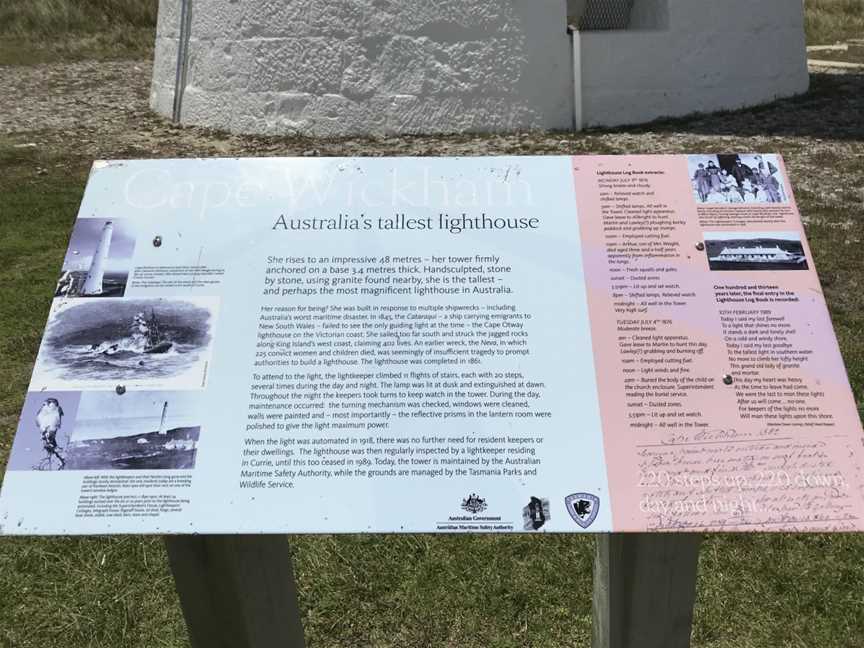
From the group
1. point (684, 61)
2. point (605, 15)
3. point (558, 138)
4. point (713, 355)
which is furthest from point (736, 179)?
point (605, 15)

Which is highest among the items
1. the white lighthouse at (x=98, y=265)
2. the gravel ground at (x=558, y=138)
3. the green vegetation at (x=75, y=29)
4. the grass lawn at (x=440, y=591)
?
the green vegetation at (x=75, y=29)

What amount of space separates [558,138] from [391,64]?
1.70 m

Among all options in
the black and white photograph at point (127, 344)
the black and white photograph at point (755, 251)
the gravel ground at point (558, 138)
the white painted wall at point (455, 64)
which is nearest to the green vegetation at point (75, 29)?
the gravel ground at point (558, 138)

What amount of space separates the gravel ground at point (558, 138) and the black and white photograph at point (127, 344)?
5.39m

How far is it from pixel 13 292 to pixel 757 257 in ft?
14.2

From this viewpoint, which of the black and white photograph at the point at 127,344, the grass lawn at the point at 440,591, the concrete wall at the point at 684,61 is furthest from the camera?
the concrete wall at the point at 684,61

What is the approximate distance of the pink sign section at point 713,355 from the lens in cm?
136

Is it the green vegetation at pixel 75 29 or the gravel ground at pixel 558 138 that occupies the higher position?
the green vegetation at pixel 75 29

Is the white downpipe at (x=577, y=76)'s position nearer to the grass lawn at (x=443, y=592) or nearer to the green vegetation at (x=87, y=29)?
the grass lawn at (x=443, y=592)

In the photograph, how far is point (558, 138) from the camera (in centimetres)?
730

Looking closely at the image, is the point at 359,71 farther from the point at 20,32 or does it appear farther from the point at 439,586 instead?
the point at 20,32

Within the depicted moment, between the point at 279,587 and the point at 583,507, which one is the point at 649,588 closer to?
the point at 583,507

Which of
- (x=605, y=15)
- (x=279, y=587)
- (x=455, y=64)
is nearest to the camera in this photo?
(x=279, y=587)

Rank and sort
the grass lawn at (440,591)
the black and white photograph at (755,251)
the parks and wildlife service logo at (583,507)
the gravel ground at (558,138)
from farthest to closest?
the gravel ground at (558,138) → the grass lawn at (440,591) → the black and white photograph at (755,251) → the parks and wildlife service logo at (583,507)
